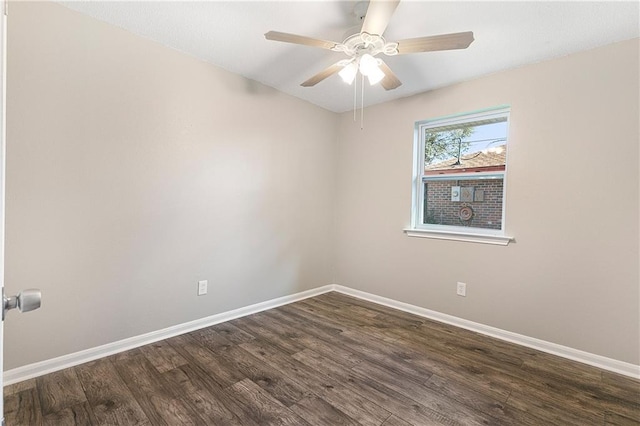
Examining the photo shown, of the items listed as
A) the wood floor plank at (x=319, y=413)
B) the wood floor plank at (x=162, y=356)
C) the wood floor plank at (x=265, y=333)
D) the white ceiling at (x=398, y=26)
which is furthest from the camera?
the wood floor plank at (x=265, y=333)

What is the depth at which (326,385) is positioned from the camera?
1899 millimetres

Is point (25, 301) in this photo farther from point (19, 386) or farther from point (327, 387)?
Result: point (19, 386)

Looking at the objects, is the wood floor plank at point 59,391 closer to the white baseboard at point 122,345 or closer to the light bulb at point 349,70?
the white baseboard at point 122,345

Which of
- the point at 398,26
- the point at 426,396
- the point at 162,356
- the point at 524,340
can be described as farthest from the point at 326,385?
the point at 398,26

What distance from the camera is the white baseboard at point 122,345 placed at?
6.09ft

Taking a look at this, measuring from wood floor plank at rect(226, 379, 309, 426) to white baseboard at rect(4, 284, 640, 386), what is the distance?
0.96 metres

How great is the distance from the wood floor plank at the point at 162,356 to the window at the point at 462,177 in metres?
2.40

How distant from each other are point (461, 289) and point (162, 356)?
102 inches

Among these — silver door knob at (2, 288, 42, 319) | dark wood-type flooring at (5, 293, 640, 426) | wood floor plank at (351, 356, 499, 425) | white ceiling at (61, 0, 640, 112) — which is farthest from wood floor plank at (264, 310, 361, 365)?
white ceiling at (61, 0, 640, 112)

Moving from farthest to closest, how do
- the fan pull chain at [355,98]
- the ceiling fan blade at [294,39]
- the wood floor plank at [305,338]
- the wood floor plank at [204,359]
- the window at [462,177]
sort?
the fan pull chain at [355,98] < the window at [462,177] < the wood floor plank at [305,338] < the wood floor plank at [204,359] < the ceiling fan blade at [294,39]

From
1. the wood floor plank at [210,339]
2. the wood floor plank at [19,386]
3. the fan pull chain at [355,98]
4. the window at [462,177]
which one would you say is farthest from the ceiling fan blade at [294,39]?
the wood floor plank at [19,386]

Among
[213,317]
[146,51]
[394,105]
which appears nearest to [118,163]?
[146,51]

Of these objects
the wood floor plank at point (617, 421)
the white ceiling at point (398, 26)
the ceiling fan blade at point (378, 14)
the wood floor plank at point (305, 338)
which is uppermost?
the white ceiling at point (398, 26)

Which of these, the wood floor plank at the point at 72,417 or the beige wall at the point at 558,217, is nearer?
the wood floor plank at the point at 72,417
